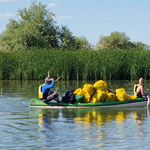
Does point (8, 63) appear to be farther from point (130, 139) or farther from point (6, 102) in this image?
point (130, 139)

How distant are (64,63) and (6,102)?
47.4 feet

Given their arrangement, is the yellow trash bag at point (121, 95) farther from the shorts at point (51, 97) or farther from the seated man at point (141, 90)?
the shorts at point (51, 97)

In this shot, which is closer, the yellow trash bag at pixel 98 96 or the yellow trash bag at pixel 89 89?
the yellow trash bag at pixel 89 89

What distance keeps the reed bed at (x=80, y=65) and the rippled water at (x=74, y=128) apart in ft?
52.7

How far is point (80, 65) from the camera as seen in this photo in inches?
1205

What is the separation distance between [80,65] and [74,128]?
20.7 meters

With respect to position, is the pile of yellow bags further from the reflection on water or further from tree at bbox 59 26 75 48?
tree at bbox 59 26 75 48

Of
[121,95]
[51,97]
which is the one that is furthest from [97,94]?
[51,97]

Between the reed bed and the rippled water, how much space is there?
16.1m

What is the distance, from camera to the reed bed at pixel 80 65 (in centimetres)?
3044

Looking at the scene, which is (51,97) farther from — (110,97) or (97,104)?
(110,97)

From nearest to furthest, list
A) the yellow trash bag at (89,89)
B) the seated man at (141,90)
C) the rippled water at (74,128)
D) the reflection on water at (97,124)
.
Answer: the rippled water at (74,128), the reflection on water at (97,124), the yellow trash bag at (89,89), the seated man at (141,90)

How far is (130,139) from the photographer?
866cm

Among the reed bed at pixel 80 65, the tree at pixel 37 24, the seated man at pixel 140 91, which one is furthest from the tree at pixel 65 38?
the seated man at pixel 140 91
